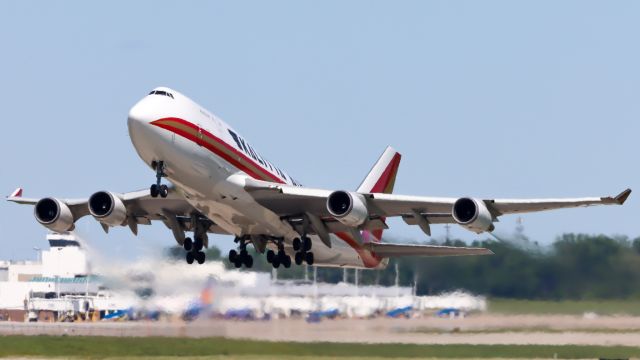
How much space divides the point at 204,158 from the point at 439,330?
31.8 feet

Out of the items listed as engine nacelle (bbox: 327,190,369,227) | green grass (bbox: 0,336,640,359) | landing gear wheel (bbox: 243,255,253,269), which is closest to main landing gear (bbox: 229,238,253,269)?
landing gear wheel (bbox: 243,255,253,269)

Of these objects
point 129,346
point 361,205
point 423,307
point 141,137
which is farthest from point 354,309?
point 141,137

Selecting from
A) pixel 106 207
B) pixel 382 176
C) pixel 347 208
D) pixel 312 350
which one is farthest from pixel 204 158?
pixel 382 176

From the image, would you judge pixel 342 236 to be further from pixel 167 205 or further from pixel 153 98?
Result: pixel 153 98

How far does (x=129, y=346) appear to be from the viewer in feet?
128

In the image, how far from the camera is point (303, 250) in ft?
122

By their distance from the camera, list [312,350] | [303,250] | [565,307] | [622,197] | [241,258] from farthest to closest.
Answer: [241,258]
[303,250]
[565,307]
[312,350]
[622,197]

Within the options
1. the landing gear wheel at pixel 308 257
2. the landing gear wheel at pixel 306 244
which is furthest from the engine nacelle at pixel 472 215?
the landing gear wheel at pixel 308 257

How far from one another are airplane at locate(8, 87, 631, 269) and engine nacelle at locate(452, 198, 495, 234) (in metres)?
0.03

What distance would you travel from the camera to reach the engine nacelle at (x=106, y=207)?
36.8 metres

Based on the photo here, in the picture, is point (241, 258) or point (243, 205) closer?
point (243, 205)

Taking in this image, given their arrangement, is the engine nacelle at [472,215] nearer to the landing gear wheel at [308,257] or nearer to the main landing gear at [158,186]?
the landing gear wheel at [308,257]

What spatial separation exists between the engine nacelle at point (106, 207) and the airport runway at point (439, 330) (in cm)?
437

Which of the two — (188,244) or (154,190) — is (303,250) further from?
(154,190)
